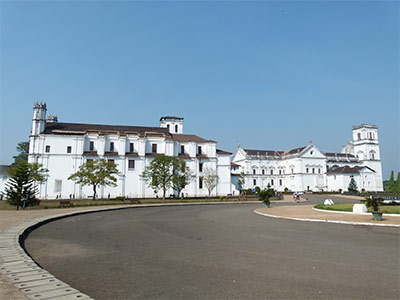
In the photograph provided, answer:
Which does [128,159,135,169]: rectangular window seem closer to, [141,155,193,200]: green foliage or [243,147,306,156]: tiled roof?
[141,155,193,200]: green foliage

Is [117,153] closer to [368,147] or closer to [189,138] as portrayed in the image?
[189,138]

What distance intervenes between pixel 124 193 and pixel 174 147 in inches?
533

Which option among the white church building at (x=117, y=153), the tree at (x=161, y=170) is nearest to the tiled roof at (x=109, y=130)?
the white church building at (x=117, y=153)

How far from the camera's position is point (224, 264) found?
22.4ft

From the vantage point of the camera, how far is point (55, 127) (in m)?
53.3

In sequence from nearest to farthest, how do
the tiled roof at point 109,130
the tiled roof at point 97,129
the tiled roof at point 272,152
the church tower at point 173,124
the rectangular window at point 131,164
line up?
the tiled roof at point 97,129 → the tiled roof at point 109,130 → the rectangular window at point 131,164 → the church tower at point 173,124 → the tiled roof at point 272,152

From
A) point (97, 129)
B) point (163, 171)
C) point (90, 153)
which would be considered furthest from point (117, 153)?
point (163, 171)

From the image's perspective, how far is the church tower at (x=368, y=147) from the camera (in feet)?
286

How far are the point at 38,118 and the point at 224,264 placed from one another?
2127 inches

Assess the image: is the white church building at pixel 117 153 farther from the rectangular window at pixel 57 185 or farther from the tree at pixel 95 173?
the tree at pixel 95 173

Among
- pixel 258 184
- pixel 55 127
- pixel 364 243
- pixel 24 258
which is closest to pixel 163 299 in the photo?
pixel 24 258

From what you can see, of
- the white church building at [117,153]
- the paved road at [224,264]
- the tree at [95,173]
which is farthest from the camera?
the white church building at [117,153]

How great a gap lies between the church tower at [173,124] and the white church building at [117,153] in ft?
34.5

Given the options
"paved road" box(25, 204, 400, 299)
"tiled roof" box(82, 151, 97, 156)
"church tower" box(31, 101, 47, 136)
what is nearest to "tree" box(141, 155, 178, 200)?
"tiled roof" box(82, 151, 97, 156)
